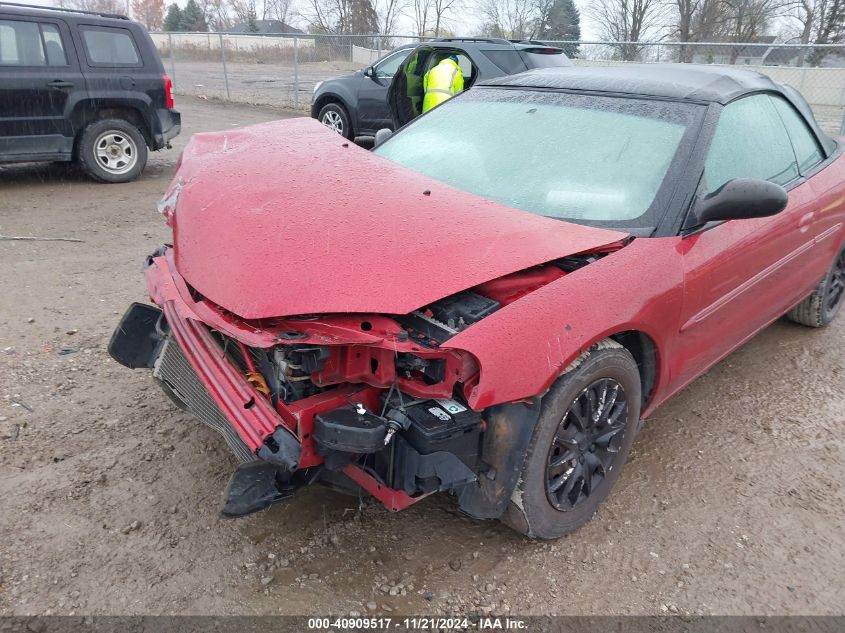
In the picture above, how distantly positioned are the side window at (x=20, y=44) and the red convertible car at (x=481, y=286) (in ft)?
16.9

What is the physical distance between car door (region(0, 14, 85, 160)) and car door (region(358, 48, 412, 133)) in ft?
14.6

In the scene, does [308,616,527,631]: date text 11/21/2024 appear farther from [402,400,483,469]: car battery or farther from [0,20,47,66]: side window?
[0,20,47,66]: side window

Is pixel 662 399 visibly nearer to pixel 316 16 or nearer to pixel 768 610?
pixel 768 610

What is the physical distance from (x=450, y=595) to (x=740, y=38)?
27834 mm

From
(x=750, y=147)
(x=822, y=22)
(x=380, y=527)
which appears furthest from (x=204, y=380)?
(x=822, y=22)

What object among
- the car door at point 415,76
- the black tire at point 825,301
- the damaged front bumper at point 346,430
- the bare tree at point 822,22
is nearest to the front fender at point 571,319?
the damaged front bumper at point 346,430

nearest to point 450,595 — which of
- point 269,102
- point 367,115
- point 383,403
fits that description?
point 383,403

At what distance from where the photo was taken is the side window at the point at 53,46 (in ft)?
23.9

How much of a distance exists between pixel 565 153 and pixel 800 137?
175 centimetres

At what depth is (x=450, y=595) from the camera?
2338mm

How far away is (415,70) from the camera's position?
7.44m

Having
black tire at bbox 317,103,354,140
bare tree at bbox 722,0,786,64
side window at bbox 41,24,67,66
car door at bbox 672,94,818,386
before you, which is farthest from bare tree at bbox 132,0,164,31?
car door at bbox 672,94,818,386

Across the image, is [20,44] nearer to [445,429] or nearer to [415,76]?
[415,76]

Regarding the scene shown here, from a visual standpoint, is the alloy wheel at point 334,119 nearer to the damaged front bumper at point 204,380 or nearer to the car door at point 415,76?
the car door at point 415,76
